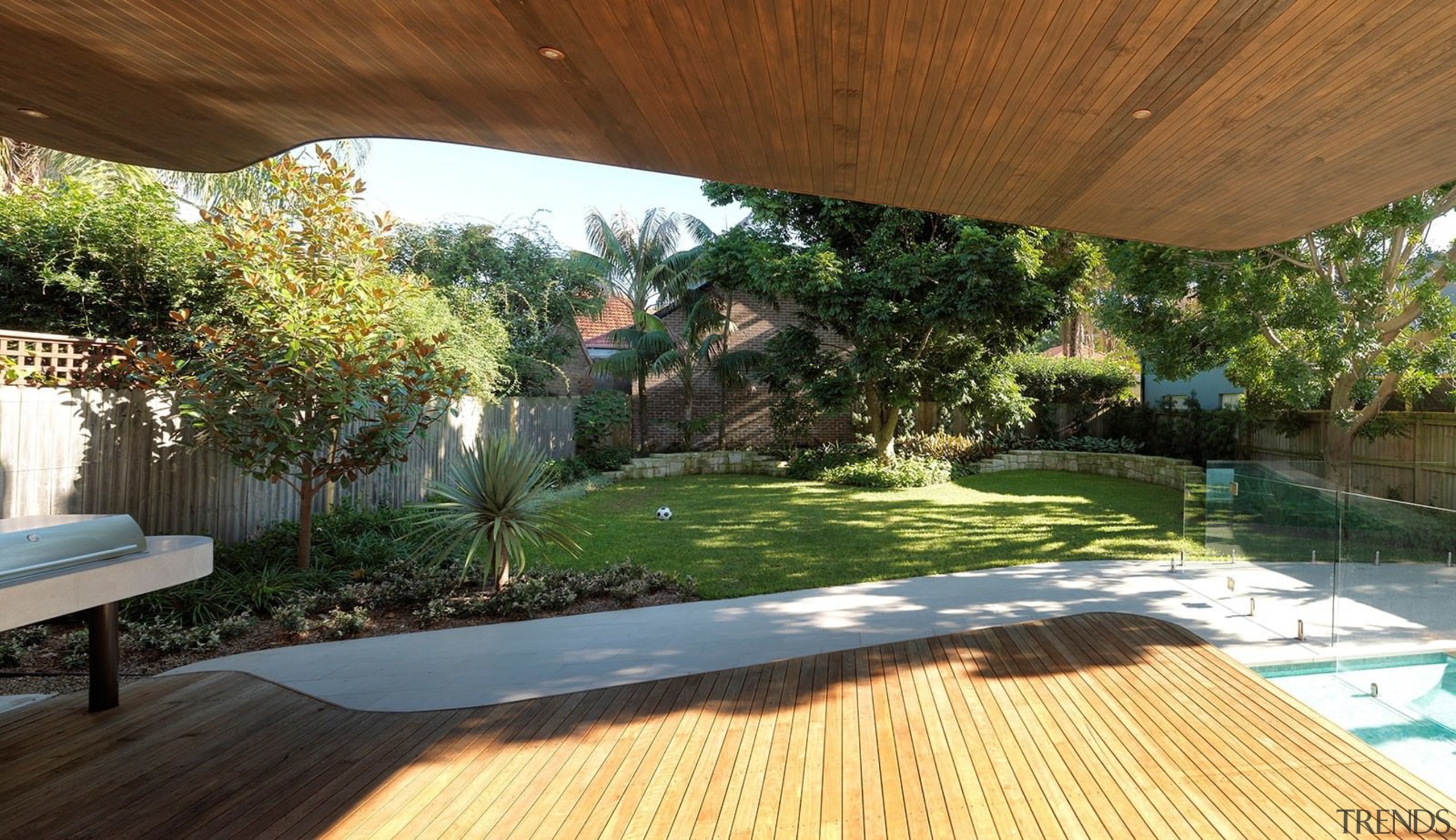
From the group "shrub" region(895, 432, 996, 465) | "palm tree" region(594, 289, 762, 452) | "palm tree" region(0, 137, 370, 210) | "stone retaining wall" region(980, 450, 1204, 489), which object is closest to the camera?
"palm tree" region(0, 137, 370, 210)

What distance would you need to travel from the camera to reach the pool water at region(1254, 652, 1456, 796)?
3250 millimetres

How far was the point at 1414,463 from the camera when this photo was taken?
987 centimetres

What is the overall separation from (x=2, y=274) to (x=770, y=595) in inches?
303

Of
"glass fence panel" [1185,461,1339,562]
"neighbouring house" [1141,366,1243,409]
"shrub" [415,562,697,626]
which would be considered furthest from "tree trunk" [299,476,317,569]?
"neighbouring house" [1141,366,1243,409]

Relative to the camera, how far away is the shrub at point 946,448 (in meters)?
15.7

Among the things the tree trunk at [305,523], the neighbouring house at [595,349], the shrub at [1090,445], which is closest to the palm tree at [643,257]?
the neighbouring house at [595,349]

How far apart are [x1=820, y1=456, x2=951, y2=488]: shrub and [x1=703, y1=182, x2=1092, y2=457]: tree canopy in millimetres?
508

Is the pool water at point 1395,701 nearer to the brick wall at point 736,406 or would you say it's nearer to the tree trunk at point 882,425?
the tree trunk at point 882,425

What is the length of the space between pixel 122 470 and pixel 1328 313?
11.6 metres

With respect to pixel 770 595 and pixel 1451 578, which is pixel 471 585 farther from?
pixel 1451 578

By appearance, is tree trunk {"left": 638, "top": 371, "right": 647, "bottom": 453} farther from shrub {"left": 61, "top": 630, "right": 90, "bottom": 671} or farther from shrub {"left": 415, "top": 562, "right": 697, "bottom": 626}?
shrub {"left": 61, "top": 630, "right": 90, "bottom": 671}

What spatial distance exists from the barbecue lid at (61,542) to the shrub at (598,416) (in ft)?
38.6

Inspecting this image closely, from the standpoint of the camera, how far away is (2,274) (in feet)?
23.1

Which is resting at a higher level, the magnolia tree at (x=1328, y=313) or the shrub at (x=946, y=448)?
the magnolia tree at (x=1328, y=313)
